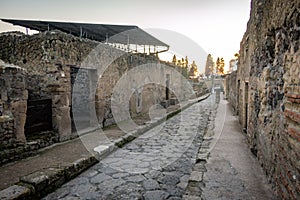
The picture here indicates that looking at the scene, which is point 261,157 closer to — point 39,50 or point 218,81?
point 39,50

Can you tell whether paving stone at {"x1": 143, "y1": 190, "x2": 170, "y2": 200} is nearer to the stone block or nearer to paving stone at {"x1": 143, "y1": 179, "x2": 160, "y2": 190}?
paving stone at {"x1": 143, "y1": 179, "x2": 160, "y2": 190}

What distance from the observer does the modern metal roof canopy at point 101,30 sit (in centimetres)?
1002

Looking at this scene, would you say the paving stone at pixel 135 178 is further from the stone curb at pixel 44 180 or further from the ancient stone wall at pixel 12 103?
the ancient stone wall at pixel 12 103

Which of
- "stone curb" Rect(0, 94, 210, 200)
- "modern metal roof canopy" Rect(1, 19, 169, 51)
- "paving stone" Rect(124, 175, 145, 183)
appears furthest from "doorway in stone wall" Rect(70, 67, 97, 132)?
"paving stone" Rect(124, 175, 145, 183)

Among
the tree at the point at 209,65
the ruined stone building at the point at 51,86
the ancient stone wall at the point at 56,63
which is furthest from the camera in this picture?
the tree at the point at 209,65

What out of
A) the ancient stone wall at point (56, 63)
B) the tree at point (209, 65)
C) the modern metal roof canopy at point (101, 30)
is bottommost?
the ancient stone wall at point (56, 63)

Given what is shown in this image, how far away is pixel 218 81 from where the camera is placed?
47406 mm

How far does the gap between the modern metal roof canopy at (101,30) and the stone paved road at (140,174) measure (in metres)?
6.52

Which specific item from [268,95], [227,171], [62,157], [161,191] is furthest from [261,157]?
[62,157]

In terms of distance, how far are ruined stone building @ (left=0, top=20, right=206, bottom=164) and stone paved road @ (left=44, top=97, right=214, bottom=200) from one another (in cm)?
207

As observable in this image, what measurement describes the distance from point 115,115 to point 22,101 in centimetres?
422

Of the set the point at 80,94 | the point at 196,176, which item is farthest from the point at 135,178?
the point at 80,94

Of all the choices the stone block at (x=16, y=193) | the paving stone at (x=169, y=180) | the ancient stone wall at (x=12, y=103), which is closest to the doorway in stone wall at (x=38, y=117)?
the ancient stone wall at (x=12, y=103)

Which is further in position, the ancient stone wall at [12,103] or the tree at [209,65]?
the tree at [209,65]
